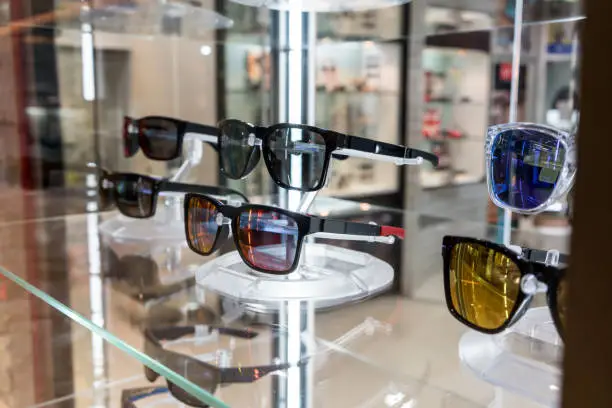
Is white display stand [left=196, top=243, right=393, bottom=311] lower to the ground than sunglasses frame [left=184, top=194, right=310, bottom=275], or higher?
lower

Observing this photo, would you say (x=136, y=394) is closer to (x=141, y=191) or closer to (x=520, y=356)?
(x=141, y=191)

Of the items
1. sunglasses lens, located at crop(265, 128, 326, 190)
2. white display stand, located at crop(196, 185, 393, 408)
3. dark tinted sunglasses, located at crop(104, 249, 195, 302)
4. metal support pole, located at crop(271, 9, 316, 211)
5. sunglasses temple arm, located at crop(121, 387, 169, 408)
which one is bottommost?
sunglasses temple arm, located at crop(121, 387, 169, 408)

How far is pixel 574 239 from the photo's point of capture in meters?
0.19

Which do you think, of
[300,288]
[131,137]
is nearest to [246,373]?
[300,288]

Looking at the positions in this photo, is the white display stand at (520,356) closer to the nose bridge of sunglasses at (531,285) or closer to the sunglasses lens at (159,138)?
the nose bridge of sunglasses at (531,285)

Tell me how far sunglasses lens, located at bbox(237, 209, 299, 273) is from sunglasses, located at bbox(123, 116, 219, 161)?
0.20 metres

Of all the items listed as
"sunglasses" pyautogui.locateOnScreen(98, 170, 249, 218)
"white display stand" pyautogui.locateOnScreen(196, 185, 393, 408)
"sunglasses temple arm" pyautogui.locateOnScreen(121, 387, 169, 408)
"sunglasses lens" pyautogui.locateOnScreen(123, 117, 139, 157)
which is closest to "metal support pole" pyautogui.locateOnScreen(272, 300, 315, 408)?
"white display stand" pyautogui.locateOnScreen(196, 185, 393, 408)

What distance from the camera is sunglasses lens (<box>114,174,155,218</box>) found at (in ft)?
2.45

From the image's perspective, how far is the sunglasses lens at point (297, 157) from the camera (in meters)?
0.57

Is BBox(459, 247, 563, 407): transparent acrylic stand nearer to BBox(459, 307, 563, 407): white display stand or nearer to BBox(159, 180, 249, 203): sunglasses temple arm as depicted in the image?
BBox(459, 307, 563, 407): white display stand

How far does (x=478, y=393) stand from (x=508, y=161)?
0.66 feet

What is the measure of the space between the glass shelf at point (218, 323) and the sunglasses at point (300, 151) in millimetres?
110

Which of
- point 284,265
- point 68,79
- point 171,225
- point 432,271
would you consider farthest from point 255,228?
point 68,79

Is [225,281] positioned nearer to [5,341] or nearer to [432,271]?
[432,271]
